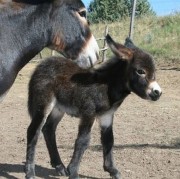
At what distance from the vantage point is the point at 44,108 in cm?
495

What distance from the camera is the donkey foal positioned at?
15.8 feet

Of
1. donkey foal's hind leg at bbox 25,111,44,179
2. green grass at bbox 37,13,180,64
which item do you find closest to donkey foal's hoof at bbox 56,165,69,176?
donkey foal's hind leg at bbox 25,111,44,179

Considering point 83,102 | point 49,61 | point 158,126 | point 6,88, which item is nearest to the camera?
point 6,88

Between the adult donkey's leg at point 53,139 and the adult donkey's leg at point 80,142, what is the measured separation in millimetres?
370

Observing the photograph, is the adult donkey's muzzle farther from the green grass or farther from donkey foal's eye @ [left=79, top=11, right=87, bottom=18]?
the green grass

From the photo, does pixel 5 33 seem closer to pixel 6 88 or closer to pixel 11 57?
pixel 11 57

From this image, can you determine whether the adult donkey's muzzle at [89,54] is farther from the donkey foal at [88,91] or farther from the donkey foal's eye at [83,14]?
the donkey foal at [88,91]

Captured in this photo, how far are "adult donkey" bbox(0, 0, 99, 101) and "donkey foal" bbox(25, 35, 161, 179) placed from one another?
66 cm

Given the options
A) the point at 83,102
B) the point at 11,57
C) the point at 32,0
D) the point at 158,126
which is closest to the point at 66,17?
the point at 32,0

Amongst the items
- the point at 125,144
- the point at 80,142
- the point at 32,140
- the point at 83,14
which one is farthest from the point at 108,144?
the point at 83,14

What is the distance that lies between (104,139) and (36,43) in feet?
4.83

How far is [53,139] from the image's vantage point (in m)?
5.38

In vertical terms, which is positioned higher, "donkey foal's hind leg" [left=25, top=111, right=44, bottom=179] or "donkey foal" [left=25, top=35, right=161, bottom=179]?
"donkey foal" [left=25, top=35, right=161, bottom=179]

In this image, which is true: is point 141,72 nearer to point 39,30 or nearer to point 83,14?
point 83,14
